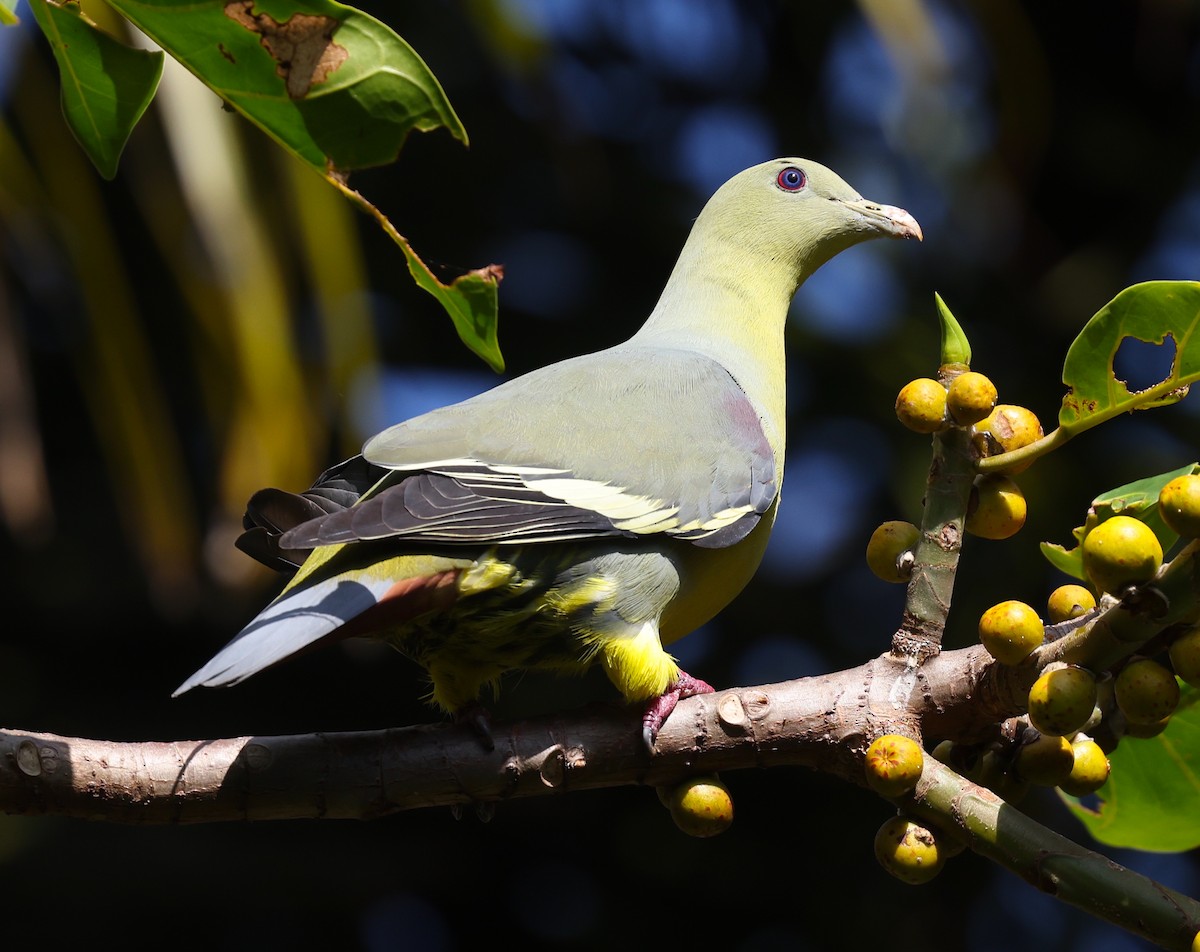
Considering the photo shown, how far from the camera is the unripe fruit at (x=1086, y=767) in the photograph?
1.40 m

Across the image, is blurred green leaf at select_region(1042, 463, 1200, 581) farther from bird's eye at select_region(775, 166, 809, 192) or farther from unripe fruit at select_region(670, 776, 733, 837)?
bird's eye at select_region(775, 166, 809, 192)

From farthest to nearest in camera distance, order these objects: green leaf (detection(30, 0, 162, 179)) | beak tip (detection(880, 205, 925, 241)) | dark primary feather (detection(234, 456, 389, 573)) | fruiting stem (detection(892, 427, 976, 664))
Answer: beak tip (detection(880, 205, 925, 241)), dark primary feather (detection(234, 456, 389, 573)), fruiting stem (detection(892, 427, 976, 664)), green leaf (detection(30, 0, 162, 179))

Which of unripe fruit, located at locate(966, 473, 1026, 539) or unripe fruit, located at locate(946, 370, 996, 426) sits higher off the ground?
unripe fruit, located at locate(946, 370, 996, 426)

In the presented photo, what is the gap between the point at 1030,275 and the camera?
4918 millimetres

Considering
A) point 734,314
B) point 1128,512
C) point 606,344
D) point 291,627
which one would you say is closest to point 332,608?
point 291,627

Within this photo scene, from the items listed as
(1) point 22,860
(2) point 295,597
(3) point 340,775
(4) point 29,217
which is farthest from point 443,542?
(1) point 22,860

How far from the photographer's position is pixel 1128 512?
149 cm

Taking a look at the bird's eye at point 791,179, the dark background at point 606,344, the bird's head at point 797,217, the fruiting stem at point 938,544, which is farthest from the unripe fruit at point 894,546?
the dark background at point 606,344

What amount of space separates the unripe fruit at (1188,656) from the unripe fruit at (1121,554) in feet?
0.26

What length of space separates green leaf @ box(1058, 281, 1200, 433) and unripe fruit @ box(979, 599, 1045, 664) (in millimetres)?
233

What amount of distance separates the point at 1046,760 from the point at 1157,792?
13.9 inches

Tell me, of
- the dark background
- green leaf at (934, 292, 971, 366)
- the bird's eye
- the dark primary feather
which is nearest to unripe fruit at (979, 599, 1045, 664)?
green leaf at (934, 292, 971, 366)

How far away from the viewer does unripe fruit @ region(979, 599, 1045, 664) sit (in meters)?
1.34

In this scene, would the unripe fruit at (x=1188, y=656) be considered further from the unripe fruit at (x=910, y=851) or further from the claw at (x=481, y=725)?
the claw at (x=481, y=725)
